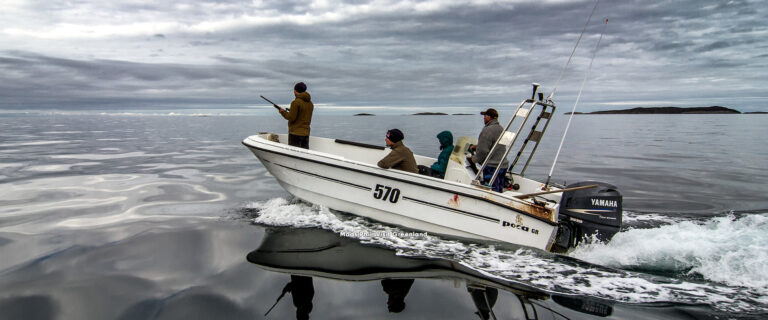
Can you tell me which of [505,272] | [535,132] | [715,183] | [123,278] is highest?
[535,132]

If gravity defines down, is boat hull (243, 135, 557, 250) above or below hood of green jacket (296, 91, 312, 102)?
below

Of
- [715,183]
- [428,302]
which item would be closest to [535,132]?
[428,302]

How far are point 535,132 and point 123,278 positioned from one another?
5.73 metres

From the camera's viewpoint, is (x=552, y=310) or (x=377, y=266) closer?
(x=552, y=310)

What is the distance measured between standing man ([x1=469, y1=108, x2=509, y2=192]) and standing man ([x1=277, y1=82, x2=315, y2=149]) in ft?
10.6

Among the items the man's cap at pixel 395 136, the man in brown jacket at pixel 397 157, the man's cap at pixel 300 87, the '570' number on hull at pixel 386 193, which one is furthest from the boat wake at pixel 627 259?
the man's cap at pixel 300 87

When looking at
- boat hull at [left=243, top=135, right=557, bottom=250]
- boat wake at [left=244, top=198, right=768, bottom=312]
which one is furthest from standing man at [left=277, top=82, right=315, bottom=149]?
boat wake at [left=244, top=198, right=768, bottom=312]

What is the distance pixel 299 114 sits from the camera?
7.41m

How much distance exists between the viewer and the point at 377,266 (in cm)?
475

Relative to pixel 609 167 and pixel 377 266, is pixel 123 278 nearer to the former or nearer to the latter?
pixel 377 266

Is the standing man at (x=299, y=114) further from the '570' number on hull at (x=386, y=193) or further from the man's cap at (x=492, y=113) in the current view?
the man's cap at (x=492, y=113)

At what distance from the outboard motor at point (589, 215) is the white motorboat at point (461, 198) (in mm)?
12

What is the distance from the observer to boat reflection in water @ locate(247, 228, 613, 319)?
12.3ft

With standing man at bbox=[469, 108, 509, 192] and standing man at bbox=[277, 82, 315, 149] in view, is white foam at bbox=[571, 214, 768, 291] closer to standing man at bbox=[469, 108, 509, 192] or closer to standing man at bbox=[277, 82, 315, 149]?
standing man at bbox=[469, 108, 509, 192]
